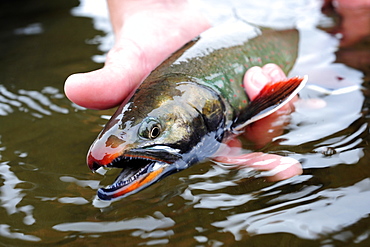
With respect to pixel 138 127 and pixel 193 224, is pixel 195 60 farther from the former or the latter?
pixel 193 224

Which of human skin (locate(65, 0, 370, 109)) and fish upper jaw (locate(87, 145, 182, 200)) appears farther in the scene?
human skin (locate(65, 0, 370, 109))

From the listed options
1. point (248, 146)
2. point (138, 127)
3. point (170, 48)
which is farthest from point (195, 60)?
point (138, 127)

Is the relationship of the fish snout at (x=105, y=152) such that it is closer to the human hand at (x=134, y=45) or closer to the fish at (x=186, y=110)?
the fish at (x=186, y=110)

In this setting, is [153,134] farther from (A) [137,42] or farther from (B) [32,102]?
(B) [32,102]

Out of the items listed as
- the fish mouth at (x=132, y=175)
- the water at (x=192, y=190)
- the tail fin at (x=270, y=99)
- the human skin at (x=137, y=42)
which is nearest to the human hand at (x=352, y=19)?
the human skin at (x=137, y=42)

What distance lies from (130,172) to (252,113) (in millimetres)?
1000

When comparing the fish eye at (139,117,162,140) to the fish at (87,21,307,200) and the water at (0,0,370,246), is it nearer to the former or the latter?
the fish at (87,21,307,200)

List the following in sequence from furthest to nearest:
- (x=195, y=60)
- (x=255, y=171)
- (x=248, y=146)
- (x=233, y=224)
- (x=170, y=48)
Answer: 1. (x=170, y=48)
2. (x=195, y=60)
3. (x=248, y=146)
4. (x=255, y=171)
5. (x=233, y=224)

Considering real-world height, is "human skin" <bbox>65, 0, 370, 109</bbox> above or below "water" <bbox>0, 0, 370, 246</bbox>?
above

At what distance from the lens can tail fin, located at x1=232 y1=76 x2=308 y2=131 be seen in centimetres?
287

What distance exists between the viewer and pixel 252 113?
9.62 feet

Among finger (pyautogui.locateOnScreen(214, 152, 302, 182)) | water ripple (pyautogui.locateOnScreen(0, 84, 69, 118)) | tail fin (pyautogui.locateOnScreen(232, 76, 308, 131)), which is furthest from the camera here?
A: water ripple (pyautogui.locateOnScreen(0, 84, 69, 118))

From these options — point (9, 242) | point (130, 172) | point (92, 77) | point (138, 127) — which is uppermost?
point (92, 77)

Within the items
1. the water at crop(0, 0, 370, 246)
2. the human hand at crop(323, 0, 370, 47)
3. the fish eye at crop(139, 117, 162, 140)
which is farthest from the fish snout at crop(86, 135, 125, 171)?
the human hand at crop(323, 0, 370, 47)
